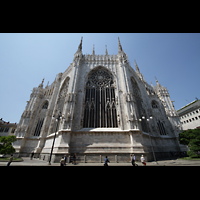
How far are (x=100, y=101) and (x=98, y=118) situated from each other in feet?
11.6

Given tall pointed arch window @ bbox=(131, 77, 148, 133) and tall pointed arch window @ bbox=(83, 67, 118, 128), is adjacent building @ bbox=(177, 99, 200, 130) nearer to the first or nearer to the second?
tall pointed arch window @ bbox=(131, 77, 148, 133)

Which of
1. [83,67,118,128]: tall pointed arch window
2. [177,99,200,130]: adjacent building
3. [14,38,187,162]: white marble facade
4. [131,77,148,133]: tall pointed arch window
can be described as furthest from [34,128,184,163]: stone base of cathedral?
[177,99,200,130]: adjacent building

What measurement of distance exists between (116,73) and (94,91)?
6944 mm

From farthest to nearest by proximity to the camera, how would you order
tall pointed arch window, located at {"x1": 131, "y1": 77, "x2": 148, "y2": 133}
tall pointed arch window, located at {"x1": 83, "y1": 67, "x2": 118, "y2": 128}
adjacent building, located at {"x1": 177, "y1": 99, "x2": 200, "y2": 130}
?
adjacent building, located at {"x1": 177, "y1": 99, "x2": 200, "y2": 130} < tall pointed arch window, located at {"x1": 131, "y1": 77, "x2": 148, "y2": 133} < tall pointed arch window, located at {"x1": 83, "y1": 67, "x2": 118, "y2": 128}

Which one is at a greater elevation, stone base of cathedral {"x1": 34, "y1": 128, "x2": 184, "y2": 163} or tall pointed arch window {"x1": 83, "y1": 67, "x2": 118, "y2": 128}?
tall pointed arch window {"x1": 83, "y1": 67, "x2": 118, "y2": 128}

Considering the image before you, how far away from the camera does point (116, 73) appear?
2375cm

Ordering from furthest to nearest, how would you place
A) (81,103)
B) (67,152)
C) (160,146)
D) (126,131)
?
(160,146), (81,103), (126,131), (67,152)

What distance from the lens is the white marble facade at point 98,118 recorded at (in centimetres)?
1550

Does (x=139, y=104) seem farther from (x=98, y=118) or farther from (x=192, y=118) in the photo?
(x=192, y=118)

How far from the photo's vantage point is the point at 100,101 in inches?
808

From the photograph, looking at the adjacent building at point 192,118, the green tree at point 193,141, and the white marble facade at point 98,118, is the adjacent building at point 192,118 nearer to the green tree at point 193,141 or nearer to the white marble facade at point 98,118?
the white marble facade at point 98,118

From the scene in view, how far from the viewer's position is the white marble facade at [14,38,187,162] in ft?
50.9
